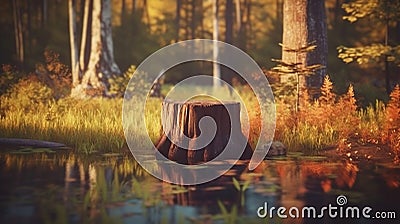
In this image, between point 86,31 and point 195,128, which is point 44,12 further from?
point 195,128

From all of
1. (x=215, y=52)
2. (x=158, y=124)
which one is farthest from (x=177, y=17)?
(x=158, y=124)

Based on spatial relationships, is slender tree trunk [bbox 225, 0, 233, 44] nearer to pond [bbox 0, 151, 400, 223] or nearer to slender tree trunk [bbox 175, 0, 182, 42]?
slender tree trunk [bbox 175, 0, 182, 42]

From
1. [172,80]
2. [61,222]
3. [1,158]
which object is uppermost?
[172,80]

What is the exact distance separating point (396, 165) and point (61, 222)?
2770 millimetres

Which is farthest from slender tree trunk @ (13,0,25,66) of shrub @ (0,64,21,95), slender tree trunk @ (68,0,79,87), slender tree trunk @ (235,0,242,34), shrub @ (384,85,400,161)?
shrub @ (384,85,400,161)

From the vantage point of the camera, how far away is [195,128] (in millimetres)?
4418

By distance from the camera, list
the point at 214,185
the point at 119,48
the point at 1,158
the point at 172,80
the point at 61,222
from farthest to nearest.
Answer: the point at 119,48, the point at 172,80, the point at 1,158, the point at 214,185, the point at 61,222

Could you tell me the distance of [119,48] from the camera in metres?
7.21

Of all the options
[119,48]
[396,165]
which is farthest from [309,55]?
[119,48]

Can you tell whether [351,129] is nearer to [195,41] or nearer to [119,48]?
[195,41]

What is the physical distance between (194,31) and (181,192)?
145 inches

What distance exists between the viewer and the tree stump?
174 inches

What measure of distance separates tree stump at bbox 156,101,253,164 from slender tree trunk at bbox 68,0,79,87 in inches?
83.4

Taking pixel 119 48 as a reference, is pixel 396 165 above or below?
below
